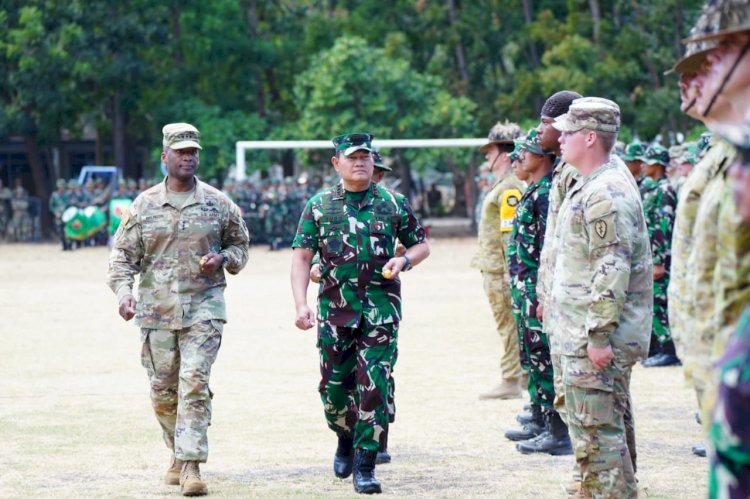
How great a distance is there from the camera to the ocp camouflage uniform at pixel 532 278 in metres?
8.37

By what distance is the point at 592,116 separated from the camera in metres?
6.16

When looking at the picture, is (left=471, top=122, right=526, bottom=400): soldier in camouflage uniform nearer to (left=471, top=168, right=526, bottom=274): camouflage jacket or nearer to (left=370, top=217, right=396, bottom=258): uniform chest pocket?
(left=471, top=168, right=526, bottom=274): camouflage jacket

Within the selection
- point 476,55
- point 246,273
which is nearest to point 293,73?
point 476,55

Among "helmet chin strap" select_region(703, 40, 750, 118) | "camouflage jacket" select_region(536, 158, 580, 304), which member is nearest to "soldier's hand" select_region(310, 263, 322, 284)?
"camouflage jacket" select_region(536, 158, 580, 304)

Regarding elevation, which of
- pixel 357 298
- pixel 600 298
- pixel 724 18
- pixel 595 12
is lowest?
pixel 357 298

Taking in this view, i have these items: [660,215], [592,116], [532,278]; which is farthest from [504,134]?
[592,116]

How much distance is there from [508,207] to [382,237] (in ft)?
8.85

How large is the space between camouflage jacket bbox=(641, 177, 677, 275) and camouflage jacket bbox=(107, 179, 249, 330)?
570 cm

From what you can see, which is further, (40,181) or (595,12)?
(40,181)

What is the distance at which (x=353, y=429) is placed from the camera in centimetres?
779

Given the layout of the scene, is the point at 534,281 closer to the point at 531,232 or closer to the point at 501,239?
the point at 531,232

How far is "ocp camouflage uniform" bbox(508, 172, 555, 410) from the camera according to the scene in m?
8.37

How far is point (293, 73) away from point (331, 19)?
2.48 meters

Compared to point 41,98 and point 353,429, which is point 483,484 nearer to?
point 353,429
